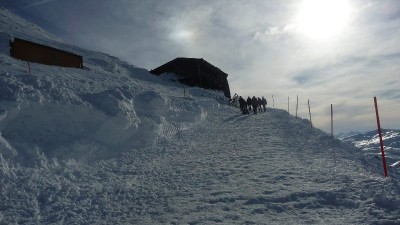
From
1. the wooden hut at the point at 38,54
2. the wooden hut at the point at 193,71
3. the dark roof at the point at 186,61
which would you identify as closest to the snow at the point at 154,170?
the wooden hut at the point at 38,54

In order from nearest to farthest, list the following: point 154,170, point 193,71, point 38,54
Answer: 1. point 154,170
2. point 38,54
3. point 193,71

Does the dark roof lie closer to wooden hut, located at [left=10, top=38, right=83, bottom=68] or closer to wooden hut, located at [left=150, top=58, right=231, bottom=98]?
wooden hut, located at [left=150, top=58, right=231, bottom=98]

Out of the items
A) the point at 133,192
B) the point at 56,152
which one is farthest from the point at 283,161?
the point at 56,152

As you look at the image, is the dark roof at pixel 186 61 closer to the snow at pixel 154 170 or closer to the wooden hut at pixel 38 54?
the wooden hut at pixel 38 54

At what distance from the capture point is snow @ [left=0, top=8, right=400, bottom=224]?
26.9ft

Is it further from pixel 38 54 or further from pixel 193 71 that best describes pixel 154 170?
pixel 193 71

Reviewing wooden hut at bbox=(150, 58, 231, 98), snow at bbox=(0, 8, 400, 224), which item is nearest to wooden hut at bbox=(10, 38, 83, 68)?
snow at bbox=(0, 8, 400, 224)

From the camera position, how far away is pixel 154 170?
39.7 feet

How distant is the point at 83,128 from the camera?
14.8 meters

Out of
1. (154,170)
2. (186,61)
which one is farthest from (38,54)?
(186,61)

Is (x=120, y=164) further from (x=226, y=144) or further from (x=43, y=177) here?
(x=226, y=144)

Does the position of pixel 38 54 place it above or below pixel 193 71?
below

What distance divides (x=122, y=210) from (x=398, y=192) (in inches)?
294

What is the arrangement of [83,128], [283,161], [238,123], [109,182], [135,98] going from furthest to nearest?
1. [238,123]
2. [135,98]
3. [83,128]
4. [283,161]
5. [109,182]
